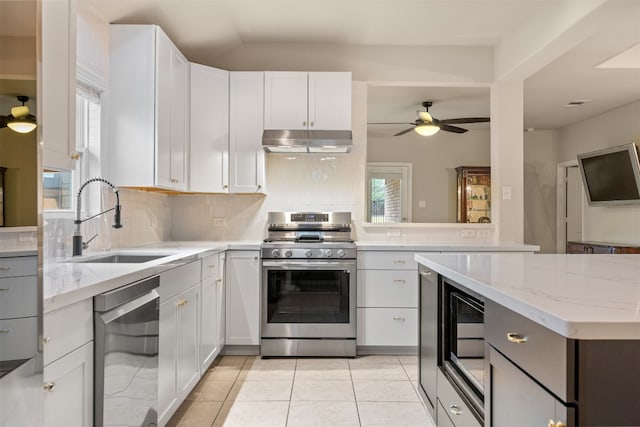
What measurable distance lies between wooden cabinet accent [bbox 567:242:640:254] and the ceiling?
202 cm

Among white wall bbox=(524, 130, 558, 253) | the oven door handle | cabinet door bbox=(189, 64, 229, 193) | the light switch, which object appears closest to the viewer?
the oven door handle

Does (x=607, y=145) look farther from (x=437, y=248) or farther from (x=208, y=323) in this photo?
(x=208, y=323)

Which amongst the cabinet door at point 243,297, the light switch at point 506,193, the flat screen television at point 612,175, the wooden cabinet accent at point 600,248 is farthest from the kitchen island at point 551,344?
the flat screen television at point 612,175

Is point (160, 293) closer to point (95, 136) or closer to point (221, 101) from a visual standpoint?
point (95, 136)

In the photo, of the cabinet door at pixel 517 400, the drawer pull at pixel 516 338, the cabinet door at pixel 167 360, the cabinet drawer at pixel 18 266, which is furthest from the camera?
the cabinet door at pixel 167 360

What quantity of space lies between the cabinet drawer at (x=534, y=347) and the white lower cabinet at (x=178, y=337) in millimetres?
1512

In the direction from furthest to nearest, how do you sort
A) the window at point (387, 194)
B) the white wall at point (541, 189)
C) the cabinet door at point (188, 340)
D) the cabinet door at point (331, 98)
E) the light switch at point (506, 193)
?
the white wall at point (541, 189) → the window at point (387, 194) → the light switch at point (506, 193) → the cabinet door at point (331, 98) → the cabinet door at point (188, 340)

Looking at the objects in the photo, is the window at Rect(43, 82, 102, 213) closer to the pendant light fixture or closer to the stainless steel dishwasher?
the stainless steel dishwasher

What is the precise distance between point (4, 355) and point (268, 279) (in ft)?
8.40

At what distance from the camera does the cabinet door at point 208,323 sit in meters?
2.70

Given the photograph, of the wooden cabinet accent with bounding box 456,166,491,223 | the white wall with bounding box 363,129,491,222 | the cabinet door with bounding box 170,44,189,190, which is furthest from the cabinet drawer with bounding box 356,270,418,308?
the cabinet door with bounding box 170,44,189,190

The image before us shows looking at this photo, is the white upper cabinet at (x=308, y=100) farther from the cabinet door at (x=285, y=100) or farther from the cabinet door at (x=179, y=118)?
the cabinet door at (x=179, y=118)

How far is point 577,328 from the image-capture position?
32.9 inches

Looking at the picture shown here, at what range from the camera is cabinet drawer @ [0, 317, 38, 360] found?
75 centimetres
